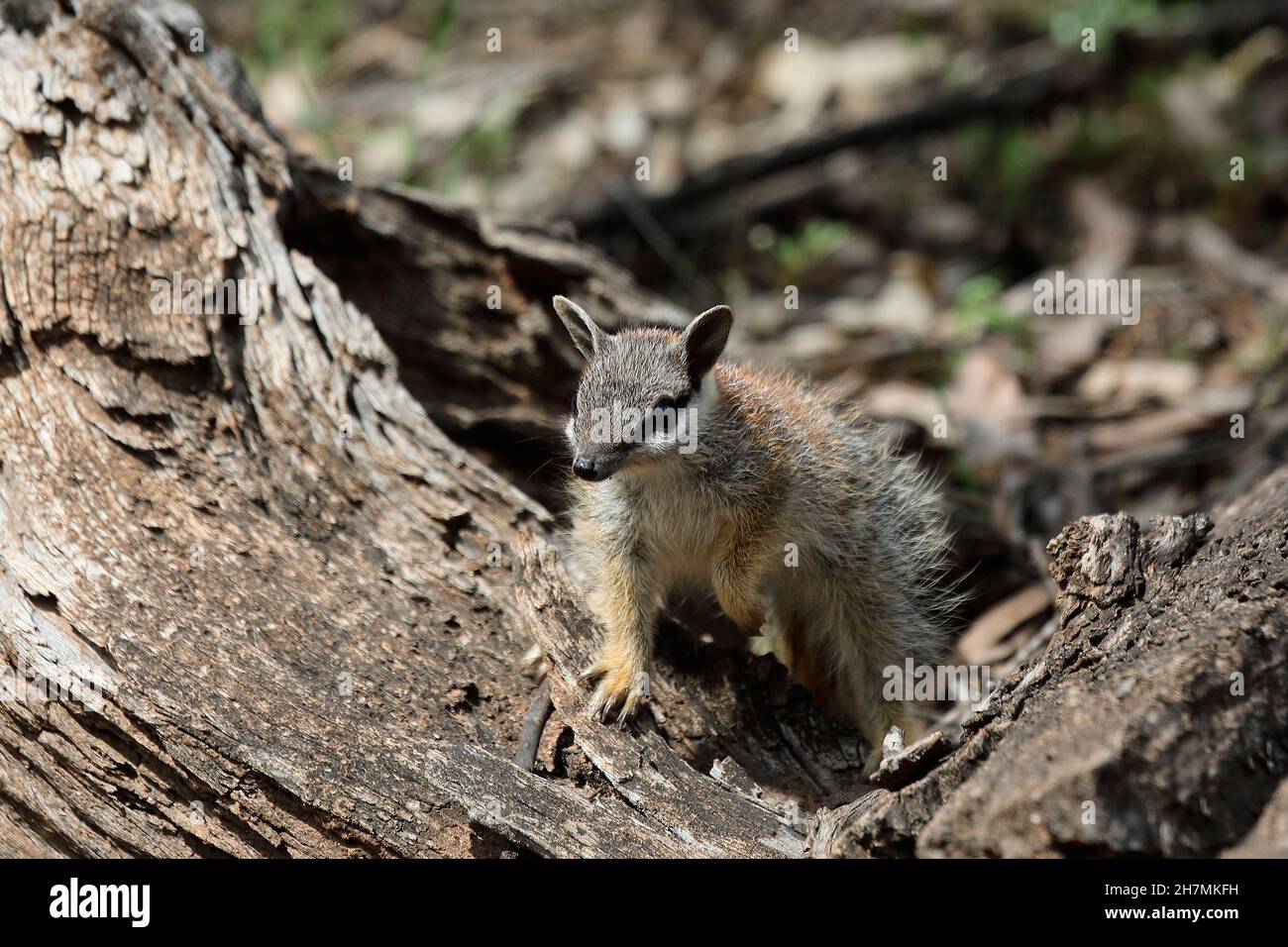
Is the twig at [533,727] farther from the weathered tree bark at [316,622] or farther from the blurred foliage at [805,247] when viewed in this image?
the blurred foliage at [805,247]

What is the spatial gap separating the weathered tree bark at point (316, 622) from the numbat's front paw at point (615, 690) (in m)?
0.09

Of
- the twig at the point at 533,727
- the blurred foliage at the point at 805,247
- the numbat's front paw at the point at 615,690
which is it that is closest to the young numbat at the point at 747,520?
the numbat's front paw at the point at 615,690

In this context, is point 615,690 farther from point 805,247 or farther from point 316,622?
point 805,247

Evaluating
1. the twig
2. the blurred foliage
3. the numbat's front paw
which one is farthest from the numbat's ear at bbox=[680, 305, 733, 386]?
the blurred foliage

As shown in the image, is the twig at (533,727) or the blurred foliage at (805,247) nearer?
the twig at (533,727)

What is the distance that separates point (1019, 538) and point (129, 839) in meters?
5.15

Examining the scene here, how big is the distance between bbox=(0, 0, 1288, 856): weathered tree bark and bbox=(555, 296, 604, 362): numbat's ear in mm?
796

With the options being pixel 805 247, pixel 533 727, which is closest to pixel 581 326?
pixel 533 727

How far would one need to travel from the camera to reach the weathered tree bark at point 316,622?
3.47 metres

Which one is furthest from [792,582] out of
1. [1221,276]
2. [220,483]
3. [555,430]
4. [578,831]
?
[1221,276]

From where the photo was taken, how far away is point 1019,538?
720 cm

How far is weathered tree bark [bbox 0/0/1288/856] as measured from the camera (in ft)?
11.4

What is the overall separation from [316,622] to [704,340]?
81.0 inches
